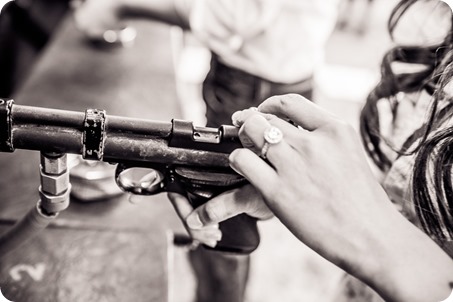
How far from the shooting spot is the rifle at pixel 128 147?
0.52 meters

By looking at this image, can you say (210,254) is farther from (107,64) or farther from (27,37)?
(27,37)

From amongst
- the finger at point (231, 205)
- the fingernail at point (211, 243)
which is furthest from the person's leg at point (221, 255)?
the finger at point (231, 205)

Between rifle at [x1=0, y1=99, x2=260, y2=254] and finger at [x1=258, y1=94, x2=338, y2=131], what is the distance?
0.21ft

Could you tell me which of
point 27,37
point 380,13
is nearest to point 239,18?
point 27,37

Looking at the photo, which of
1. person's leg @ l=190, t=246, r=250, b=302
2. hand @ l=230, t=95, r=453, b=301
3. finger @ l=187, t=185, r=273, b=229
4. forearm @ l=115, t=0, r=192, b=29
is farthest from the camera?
forearm @ l=115, t=0, r=192, b=29

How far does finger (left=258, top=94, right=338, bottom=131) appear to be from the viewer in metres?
0.51

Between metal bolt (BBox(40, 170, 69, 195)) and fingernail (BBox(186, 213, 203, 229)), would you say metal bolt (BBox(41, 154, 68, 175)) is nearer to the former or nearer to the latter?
metal bolt (BBox(40, 170, 69, 195))

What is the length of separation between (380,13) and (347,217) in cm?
351

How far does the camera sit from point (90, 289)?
0.71 m

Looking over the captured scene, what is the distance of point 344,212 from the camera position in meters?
0.48

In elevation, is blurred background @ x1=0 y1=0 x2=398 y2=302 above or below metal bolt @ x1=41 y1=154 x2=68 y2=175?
below

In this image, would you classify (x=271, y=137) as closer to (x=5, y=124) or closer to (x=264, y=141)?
(x=264, y=141)

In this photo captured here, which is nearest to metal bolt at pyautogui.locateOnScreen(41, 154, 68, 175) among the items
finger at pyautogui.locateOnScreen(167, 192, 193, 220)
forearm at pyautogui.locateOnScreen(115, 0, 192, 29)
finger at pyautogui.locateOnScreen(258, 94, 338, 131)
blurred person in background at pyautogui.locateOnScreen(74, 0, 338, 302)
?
finger at pyautogui.locateOnScreen(167, 192, 193, 220)

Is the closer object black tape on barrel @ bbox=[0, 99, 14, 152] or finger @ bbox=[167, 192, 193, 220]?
black tape on barrel @ bbox=[0, 99, 14, 152]
